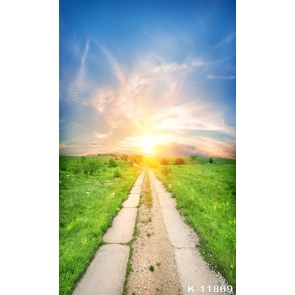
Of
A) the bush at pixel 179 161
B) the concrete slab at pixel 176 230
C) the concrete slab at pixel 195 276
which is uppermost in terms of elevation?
the bush at pixel 179 161

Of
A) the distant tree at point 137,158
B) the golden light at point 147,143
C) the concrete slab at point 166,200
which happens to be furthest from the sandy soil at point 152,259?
the golden light at point 147,143

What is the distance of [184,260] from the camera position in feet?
6.55

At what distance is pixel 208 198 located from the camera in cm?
227

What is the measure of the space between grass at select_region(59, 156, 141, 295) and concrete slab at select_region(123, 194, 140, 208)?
0.05 metres

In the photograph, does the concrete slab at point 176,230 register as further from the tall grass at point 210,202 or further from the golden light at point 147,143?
the golden light at point 147,143

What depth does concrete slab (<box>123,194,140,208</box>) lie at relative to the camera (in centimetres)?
232

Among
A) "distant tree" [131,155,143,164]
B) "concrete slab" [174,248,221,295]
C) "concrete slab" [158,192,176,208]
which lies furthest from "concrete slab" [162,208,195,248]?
"distant tree" [131,155,143,164]

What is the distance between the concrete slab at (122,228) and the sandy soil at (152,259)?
0.07 metres

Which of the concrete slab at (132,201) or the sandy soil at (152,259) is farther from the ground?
the concrete slab at (132,201)

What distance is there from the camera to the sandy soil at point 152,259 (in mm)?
1891

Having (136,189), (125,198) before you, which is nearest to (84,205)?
(125,198)

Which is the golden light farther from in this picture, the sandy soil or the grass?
the sandy soil
